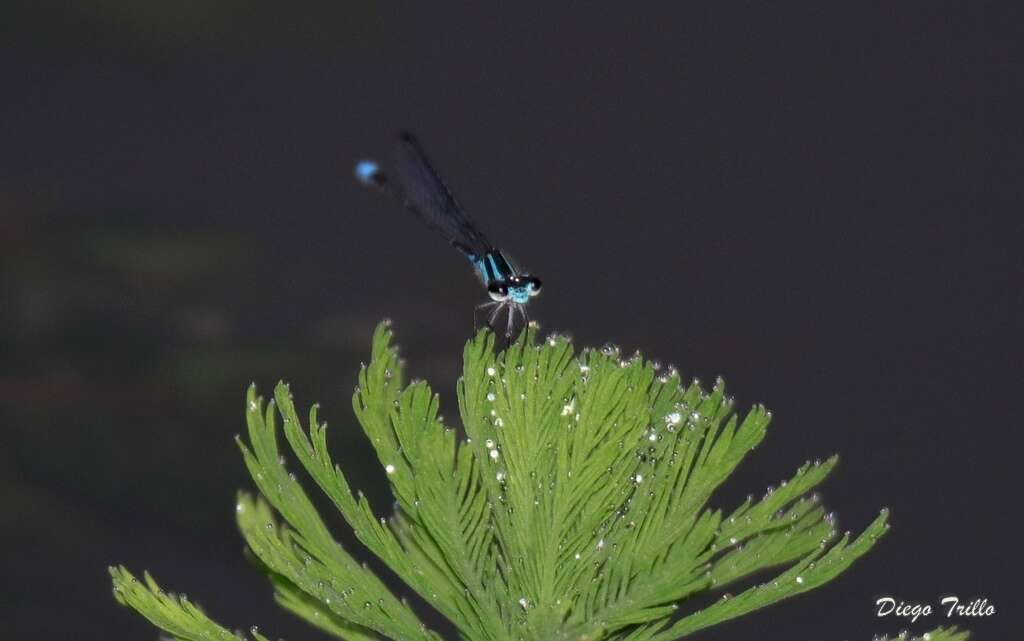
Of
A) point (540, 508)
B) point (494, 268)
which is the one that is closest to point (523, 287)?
point (494, 268)

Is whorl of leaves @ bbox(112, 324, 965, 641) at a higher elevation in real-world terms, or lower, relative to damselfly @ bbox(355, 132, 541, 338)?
lower

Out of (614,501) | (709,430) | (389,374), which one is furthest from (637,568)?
(389,374)

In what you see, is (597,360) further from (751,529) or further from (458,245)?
(458,245)

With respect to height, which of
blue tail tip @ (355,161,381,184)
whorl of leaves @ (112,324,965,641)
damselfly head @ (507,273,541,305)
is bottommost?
whorl of leaves @ (112,324,965,641)

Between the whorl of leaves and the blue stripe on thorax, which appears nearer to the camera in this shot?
the whorl of leaves

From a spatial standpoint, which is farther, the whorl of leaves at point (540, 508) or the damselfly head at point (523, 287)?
the damselfly head at point (523, 287)

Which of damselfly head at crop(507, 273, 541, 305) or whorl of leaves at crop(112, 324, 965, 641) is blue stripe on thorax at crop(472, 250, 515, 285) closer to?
damselfly head at crop(507, 273, 541, 305)

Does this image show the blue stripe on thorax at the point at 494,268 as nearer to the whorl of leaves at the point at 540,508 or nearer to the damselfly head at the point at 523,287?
the damselfly head at the point at 523,287
